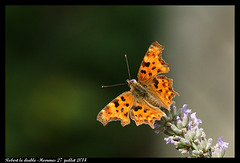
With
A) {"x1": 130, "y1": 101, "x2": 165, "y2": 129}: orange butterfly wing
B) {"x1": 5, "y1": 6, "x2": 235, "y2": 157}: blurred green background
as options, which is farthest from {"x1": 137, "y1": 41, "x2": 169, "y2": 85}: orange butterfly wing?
{"x1": 5, "y1": 6, "x2": 235, "y2": 157}: blurred green background

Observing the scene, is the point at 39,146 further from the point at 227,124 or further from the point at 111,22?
the point at 227,124

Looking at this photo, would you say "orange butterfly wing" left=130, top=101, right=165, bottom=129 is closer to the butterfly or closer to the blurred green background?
the butterfly

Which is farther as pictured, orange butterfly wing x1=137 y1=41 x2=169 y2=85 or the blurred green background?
the blurred green background

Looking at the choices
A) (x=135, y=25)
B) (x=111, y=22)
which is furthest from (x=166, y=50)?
(x=111, y=22)

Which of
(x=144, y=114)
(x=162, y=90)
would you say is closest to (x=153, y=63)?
(x=162, y=90)

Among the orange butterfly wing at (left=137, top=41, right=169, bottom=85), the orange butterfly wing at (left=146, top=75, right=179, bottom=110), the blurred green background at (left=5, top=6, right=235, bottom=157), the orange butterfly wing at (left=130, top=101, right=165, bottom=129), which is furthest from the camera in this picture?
the blurred green background at (left=5, top=6, right=235, bottom=157)

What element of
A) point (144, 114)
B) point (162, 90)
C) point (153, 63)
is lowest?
point (144, 114)

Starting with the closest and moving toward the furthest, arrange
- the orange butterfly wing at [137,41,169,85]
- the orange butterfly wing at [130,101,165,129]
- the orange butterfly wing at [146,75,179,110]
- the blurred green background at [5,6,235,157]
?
the orange butterfly wing at [130,101,165,129]
the orange butterfly wing at [146,75,179,110]
the orange butterfly wing at [137,41,169,85]
the blurred green background at [5,6,235,157]

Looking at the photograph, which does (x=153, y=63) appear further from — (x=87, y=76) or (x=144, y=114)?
(x=87, y=76)
